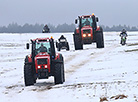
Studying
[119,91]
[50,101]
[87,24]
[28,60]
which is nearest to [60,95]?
[50,101]

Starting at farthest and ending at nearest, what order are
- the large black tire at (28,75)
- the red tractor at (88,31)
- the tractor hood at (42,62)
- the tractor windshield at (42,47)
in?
the red tractor at (88,31)
the tractor windshield at (42,47)
the large black tire at (28,75)
the tractor hood at (42,62)

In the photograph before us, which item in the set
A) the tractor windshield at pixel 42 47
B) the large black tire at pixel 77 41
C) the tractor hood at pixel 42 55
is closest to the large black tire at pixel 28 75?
the tractor hood at pixel 42 55

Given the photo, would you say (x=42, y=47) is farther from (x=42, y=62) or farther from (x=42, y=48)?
(x=42, y=62)

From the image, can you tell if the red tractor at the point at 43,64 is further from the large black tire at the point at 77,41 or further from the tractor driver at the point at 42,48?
the large black tire at the point at 77,41

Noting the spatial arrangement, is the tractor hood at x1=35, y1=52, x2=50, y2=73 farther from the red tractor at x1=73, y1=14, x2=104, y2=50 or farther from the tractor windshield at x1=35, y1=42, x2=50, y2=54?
the red tractor at x1=73, y1=14, x2=104, y2=50

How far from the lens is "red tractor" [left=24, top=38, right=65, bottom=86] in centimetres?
1434

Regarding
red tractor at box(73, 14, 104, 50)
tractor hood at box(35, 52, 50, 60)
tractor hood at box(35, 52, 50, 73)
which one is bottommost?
tractor hood at box(35, 52, 50, 73)

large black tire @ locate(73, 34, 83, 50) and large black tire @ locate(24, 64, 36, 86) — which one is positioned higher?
large black tire @ locate(73, 34, 83, 50)

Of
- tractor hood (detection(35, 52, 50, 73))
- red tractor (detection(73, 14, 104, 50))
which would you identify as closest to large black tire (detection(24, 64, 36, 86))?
tractor hood (detection(35, 52, 50, 73))

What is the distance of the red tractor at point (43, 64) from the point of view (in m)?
14.3

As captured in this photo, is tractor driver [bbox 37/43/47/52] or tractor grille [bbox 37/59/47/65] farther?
tractor driver [bbox 37/43/47/52]

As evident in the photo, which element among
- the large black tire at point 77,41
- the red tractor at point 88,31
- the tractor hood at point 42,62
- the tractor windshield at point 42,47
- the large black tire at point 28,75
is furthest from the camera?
the large black tire at point 77,41

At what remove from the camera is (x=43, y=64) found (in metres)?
14.3

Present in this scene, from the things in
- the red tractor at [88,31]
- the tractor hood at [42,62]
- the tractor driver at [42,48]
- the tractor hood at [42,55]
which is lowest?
the tractor hood at [42,62]
